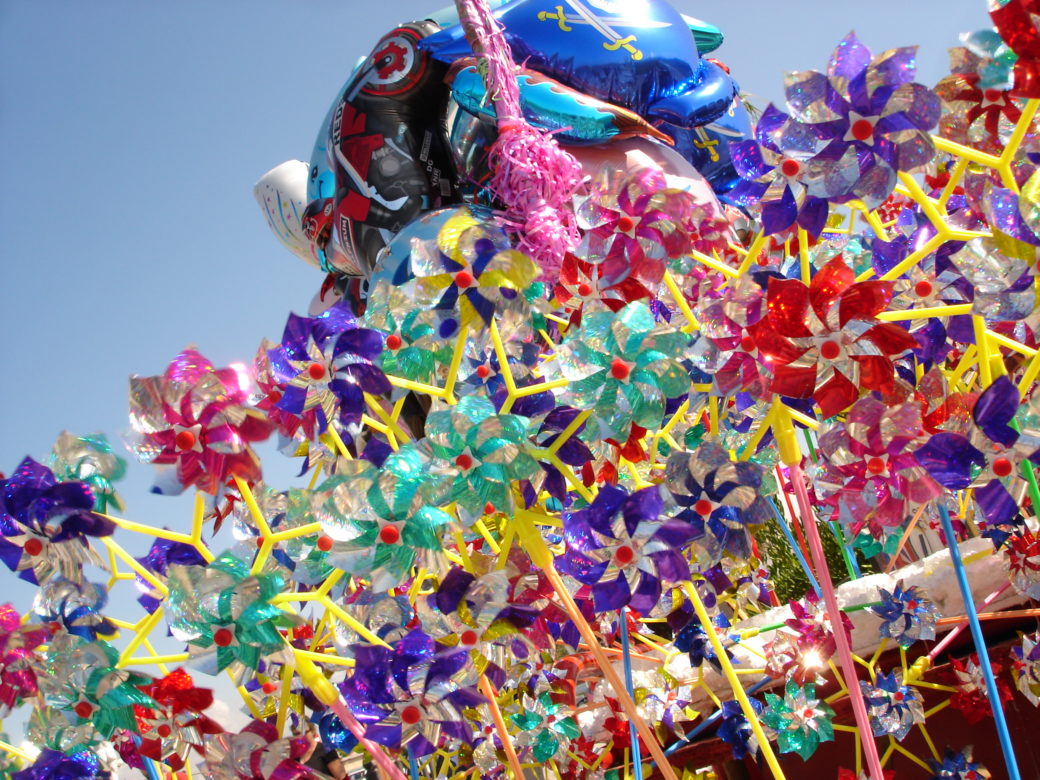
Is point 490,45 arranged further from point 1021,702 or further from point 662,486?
point 1021,702

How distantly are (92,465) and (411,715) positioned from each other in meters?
0.30

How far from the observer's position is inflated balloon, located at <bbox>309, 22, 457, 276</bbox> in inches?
69.3

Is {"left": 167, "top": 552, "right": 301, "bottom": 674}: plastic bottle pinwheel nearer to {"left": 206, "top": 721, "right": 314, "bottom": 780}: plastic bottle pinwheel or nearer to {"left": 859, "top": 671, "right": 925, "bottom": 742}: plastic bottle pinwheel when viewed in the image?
{"left": 206, "top": 721, "right": 314, "bottom": 780}: plastic bottle pinwheel

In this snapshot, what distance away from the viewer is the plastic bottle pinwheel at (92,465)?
0.68m

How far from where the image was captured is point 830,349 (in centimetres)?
59

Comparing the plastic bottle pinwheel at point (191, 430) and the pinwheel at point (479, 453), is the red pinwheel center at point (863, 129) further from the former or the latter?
the plastic bottle pinwheel at point (191, 430)

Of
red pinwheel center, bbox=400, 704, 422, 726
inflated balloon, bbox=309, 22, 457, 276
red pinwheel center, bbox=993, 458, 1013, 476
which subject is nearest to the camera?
red pinwheel center, bbox=993, 458, 1013, 476

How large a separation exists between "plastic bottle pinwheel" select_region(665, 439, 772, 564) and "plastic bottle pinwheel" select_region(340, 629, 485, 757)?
19 cm

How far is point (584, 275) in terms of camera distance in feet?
2.64

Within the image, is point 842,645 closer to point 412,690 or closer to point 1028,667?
point 412,690

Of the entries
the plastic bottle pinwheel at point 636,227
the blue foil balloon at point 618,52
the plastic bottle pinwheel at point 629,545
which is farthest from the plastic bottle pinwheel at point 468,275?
the blue foil balloon at point 618,52

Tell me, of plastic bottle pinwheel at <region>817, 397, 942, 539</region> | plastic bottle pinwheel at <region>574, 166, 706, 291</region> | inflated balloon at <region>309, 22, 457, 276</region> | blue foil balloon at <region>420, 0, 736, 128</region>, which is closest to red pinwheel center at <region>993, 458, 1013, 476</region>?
plastic bottle pinwheel at <region>817, 397, 942, 539</region>

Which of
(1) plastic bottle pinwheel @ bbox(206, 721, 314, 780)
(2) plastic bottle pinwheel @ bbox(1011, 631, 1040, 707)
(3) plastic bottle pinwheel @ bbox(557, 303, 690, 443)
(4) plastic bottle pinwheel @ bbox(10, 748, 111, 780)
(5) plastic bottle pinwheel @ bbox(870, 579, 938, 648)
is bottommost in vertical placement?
(2) plastic bottle pinwheel @ bbox(1011, 631, 1040, 707)

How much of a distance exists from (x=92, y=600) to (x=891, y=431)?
0.58 metres
